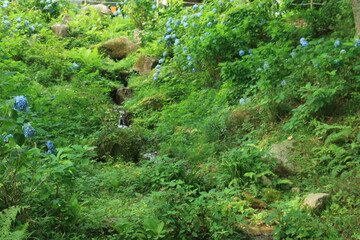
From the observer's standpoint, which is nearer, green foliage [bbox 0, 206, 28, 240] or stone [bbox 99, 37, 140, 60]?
green foliage [bbox 0, 206, 28, 240]

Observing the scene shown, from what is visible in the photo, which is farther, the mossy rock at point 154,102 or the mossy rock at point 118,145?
the mossy rock at point 154,102

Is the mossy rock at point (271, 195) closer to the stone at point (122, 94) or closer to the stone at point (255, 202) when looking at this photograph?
the stone at point (255, 202)

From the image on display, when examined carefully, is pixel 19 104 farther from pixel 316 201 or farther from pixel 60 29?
pixel 60 29

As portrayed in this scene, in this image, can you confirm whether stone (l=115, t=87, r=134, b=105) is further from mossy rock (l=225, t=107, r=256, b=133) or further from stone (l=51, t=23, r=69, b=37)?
stone (l=51, t=23, r=69, b=37)

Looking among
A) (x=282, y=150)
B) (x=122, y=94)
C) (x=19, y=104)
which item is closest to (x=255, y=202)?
(x=282, y=150)

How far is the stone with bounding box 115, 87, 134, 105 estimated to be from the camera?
32.9 feet

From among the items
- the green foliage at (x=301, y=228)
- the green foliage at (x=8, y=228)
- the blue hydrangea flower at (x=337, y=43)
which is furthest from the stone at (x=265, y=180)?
the green foliage at (x=8, y=228)

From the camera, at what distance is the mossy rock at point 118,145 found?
6121mm

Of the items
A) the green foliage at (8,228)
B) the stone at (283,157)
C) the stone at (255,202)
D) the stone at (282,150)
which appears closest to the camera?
the green foliage at (8,228)

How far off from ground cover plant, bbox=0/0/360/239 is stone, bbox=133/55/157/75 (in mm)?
34

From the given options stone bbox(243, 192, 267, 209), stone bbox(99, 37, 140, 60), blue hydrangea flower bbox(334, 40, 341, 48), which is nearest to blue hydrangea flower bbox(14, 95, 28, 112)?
stone bbox(243, 192, 267, 209)

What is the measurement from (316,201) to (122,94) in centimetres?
697

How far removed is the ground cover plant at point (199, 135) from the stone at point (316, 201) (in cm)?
1

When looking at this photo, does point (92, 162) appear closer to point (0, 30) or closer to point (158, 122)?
point (158, 122)
